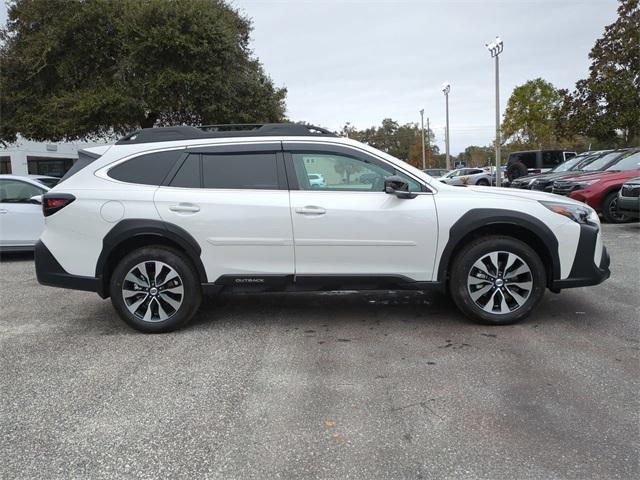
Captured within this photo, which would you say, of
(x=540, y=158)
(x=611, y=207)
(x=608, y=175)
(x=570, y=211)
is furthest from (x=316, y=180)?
(x=540, y=158)

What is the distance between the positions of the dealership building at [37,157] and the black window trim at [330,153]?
30.4m

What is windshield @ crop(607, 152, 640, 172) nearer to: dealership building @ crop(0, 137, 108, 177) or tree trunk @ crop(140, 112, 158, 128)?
tree trunk @ crop(140, 112, 158, 128)

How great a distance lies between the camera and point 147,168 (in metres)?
4.85

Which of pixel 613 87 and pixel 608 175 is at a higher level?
pixel 613 87

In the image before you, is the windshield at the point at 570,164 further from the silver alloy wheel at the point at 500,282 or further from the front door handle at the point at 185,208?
the front door handle at the point at 185,208

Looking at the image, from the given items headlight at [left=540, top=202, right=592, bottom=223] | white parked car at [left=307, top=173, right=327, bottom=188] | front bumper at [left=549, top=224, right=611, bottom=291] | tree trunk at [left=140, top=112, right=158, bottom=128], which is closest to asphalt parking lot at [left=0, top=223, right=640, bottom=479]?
front bumper at [left=549, top=224, right=611, bottom=291]

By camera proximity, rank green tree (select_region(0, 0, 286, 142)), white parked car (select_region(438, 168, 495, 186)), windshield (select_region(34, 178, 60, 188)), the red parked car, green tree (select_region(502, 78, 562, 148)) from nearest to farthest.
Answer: windshield (select_region(34, 178, 60, 188)), the red parked car, green tree (select_region(0, 0, 286, 142)), white parked car (select_region(438, 168, 495, 186)), green tree (select_region(502, 78, 562, 148))

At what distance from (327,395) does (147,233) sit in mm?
2279

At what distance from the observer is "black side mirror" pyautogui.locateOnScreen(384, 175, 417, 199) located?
4559mm

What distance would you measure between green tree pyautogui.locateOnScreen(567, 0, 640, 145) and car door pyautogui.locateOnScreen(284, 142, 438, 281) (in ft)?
70.9

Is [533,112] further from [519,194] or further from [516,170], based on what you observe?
[519,194]

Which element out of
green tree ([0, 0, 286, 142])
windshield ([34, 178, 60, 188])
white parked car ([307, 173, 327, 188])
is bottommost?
white parked car ([307, 173, 327, 188])

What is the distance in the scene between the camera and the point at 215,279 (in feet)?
15.5

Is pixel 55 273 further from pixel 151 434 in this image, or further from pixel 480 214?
pixel 480 214
